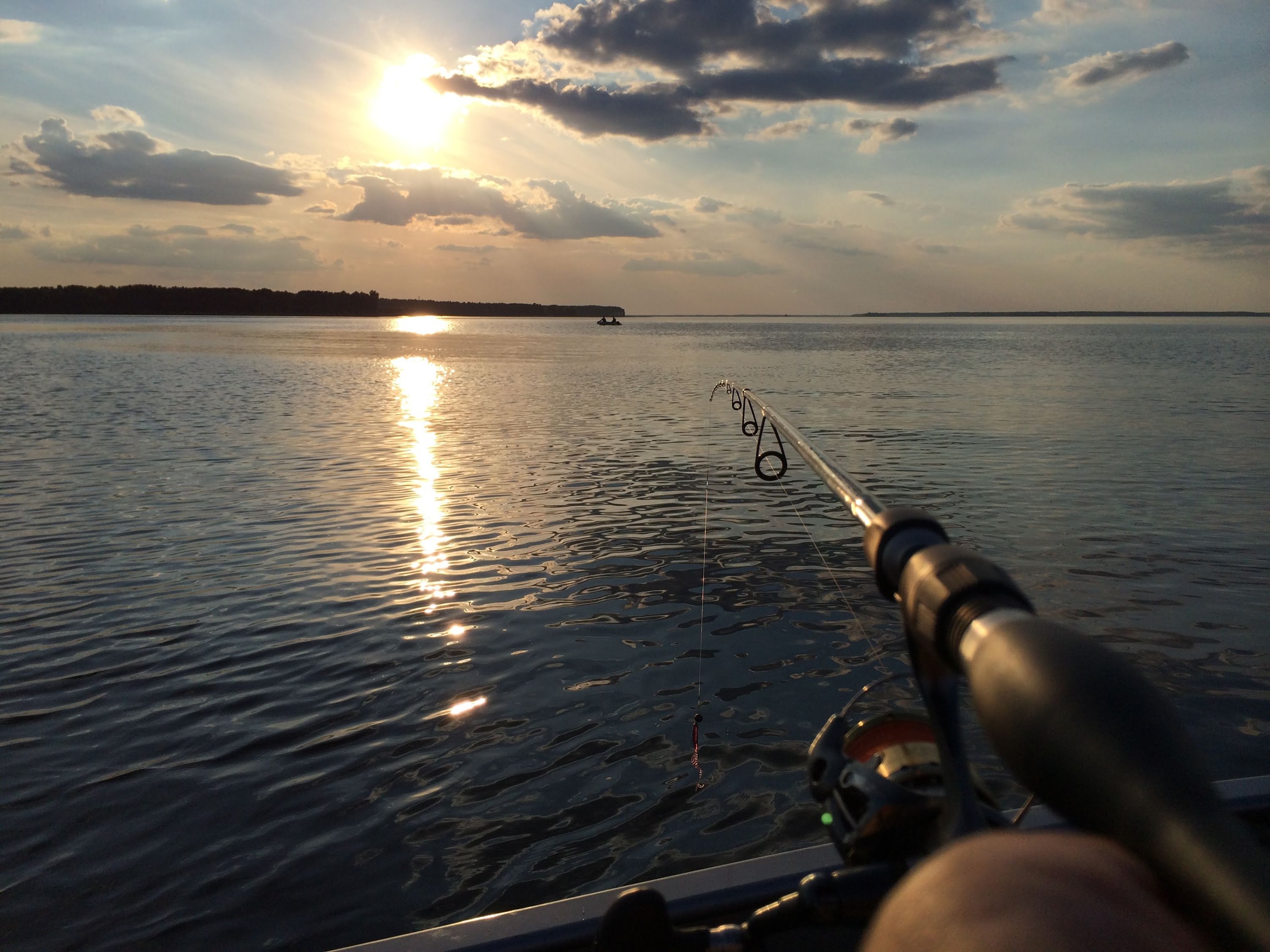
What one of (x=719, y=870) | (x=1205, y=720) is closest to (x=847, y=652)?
(x=1205, y=720)

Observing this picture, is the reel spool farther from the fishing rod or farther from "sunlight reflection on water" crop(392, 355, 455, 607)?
"sunlight reflection on water" crop(392, 355, 455, 607)

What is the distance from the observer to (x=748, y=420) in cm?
2744

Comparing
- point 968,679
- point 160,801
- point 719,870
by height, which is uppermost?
point 968,679

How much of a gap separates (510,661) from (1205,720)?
5421mm

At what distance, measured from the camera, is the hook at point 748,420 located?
13148 millimetres

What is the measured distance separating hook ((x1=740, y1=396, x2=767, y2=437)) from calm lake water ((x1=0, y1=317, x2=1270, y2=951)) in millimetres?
643

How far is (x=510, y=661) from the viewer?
757 centimetres

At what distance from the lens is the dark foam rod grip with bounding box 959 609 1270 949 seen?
2.23 feet

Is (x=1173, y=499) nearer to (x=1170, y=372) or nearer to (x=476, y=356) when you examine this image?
(x=1170, y=372)

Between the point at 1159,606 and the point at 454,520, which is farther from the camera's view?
the point at 454,520

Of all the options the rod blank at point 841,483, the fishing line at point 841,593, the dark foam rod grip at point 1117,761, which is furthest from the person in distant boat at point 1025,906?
the fishing line at point 841,593

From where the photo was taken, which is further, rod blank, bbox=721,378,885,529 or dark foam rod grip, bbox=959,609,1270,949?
rod blank, bbox=721,378,885,529

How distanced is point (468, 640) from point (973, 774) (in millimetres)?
6745

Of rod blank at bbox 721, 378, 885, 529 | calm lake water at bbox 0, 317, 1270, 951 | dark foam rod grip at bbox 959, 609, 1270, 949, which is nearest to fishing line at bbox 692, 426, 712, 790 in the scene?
calm lake water at bbox 0, 317, 1270, 951
